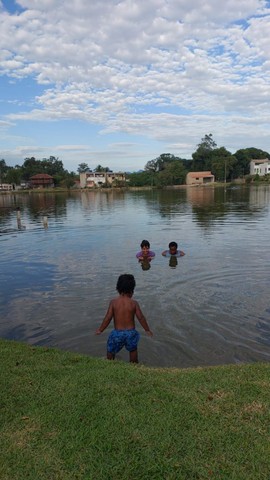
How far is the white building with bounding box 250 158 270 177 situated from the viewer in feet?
443

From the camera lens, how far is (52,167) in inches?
5876

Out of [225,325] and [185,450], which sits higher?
[185,450]

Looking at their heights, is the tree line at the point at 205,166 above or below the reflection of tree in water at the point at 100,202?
above

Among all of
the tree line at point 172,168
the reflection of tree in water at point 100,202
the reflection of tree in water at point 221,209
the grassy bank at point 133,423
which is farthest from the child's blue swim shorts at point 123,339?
the tree line at point 172,168

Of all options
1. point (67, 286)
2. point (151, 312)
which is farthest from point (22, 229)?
point (151, 312)

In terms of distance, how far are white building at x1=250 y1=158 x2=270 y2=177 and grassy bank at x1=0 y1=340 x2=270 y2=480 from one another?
137641 mm

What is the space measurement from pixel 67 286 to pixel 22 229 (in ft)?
A: 53.4

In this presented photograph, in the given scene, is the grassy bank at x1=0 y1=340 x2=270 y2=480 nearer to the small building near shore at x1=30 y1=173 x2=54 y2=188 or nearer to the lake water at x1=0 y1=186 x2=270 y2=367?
the lake water at x1=0 y1=186 x2=270 y2=367

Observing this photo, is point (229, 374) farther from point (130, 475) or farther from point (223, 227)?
point (223, 227)

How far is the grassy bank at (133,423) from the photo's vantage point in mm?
3383

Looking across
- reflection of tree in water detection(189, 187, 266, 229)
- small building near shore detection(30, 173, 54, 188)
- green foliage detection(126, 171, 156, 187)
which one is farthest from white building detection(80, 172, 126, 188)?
reflection of tree in water detection(189, 187, 266, 229)

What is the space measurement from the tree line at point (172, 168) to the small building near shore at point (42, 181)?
3177mm

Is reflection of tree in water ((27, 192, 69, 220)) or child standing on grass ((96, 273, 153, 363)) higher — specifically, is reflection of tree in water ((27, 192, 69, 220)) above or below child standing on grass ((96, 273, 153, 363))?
below

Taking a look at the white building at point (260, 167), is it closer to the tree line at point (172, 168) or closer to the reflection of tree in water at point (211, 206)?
the tree line at point (172, 168)
